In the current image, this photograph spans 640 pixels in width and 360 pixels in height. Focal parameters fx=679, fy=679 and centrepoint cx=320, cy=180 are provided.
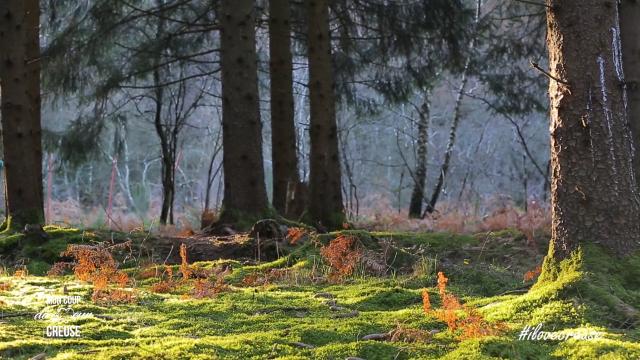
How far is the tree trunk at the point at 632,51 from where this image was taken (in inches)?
233

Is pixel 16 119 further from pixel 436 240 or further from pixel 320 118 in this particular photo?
pixel 436 240

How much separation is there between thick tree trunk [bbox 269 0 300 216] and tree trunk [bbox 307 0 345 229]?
779mm

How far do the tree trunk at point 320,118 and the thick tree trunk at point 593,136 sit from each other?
4956 mm

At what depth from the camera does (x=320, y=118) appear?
27.1 ft

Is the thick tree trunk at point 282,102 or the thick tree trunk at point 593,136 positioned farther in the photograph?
the thick tree trunk at point 282,102

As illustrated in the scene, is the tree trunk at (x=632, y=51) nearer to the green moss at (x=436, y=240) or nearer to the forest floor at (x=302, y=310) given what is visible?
the forest floor at (x=302, y=310)

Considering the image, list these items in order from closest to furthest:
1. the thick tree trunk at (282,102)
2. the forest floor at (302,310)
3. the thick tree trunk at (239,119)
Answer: the forest floor at (302,310), the thick tree trunk at (239,119), the thick tree trunk at (282,102)

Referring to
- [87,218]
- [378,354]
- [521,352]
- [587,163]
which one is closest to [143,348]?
[378,354]

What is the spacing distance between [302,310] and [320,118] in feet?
15.4

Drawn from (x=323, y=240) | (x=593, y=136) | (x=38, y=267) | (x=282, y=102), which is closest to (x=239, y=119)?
(x=282, y=102)

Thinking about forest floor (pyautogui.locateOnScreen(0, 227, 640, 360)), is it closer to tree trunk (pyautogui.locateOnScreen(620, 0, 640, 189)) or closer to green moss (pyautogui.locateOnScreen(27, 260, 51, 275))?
green moss (pyautogui.locateOnScreen(27, 260, 51, 275))

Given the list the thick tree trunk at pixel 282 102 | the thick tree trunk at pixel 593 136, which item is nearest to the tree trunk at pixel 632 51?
the thick tree trunk at pixel 593 136

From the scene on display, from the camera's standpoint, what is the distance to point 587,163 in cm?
335

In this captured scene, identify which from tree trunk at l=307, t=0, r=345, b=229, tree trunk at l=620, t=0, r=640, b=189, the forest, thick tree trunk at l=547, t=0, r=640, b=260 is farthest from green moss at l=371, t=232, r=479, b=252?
thick tree trunk at l=547, t=0, r=640, b=260
